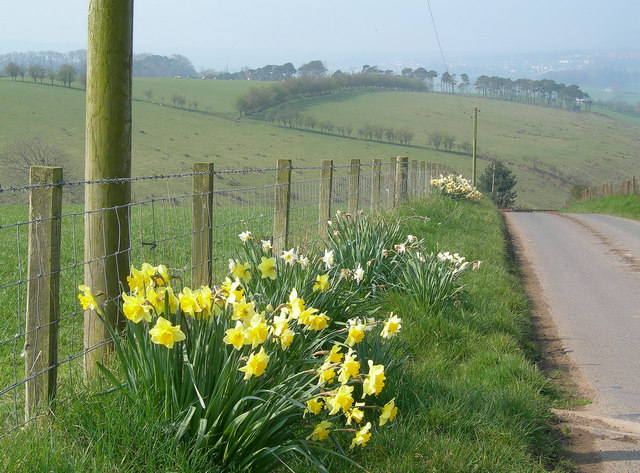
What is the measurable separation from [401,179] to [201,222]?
9.57m

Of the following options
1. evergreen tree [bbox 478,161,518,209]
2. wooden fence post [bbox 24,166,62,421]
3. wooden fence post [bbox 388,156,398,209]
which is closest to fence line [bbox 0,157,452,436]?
wooden fence post [bbox 24,166,62,421]

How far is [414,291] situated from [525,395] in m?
2.01

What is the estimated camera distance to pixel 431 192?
2031 centimetres

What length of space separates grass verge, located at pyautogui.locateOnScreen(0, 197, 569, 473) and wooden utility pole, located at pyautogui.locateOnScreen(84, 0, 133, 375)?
2.97ft

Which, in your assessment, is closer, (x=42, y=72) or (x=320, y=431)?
(x=320, y=431)

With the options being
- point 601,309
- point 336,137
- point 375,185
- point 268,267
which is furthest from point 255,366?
point 336,137

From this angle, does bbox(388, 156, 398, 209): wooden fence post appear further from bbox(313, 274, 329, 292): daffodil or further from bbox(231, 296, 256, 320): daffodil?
bbox(231, 296, 256, 320): daffodil

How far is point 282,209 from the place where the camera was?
22.8 feet

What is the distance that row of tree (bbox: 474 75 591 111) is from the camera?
166500mm

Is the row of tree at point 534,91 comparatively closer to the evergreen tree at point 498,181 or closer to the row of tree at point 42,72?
the row of tree at point 42,72

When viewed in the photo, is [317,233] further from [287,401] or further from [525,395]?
[287,401]

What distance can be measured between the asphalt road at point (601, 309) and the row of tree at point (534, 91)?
507 ft

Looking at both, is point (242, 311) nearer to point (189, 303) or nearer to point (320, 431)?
point (189, 303)

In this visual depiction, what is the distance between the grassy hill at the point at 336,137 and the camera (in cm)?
6775
